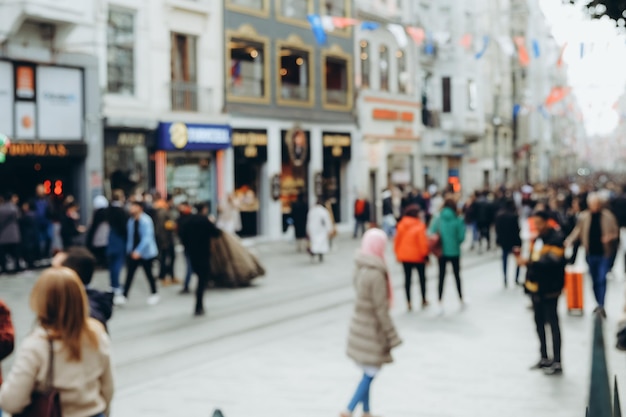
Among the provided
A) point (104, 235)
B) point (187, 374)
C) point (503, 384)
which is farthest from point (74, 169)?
point (503, 384)

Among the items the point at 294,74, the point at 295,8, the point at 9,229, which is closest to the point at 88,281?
the point at 9,229

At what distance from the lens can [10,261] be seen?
20.0 m

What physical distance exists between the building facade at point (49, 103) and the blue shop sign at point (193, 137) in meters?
2.47

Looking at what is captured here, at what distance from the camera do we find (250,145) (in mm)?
28188

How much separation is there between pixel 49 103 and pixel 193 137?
5183 mm

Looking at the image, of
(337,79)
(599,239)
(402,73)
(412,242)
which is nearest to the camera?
(599,239)

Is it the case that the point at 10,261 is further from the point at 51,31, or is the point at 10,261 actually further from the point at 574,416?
the point at 574,416

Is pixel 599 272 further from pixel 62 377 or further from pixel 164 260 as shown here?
pixel 62 377

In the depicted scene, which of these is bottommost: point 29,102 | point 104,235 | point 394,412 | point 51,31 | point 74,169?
point 394,412

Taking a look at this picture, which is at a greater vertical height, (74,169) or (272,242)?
(74,169)

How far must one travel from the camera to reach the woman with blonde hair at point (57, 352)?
3.98 m

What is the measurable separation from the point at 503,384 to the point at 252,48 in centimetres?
2152

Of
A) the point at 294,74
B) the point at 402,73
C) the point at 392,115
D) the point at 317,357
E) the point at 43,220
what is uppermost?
the point at 402,73

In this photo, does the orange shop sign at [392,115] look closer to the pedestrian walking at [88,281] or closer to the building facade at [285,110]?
the building facade at [285,110]
